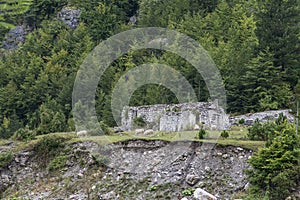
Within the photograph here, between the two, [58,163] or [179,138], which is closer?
[179,138]

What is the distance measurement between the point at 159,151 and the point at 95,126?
680cm

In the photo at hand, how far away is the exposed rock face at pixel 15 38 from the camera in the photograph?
8019 centimetres

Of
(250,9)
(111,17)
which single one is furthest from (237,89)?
(111,17)

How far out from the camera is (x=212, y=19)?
6316 centimetres

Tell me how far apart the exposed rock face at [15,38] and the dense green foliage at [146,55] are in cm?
190

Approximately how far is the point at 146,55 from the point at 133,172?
124 feet

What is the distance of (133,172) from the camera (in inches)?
1044

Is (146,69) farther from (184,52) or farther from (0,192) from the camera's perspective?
(0,192)

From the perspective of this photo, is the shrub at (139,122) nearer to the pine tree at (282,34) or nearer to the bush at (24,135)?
the bush at (24,135)

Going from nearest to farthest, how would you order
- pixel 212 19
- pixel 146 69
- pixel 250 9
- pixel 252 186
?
1. pixel 252 186
2. pixel 146 69
3. pixel 212 19
4. pixel 250 9

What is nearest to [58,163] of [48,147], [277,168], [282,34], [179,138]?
[48,147]

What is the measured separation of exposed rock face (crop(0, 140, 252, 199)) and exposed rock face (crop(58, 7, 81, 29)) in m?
50.7

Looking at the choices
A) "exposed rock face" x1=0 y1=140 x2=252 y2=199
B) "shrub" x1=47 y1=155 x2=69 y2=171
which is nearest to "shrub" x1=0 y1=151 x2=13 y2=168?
"exposed rock face" x1=0 y1=140 x2=252 y2=199

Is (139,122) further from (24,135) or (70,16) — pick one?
(70,16)
